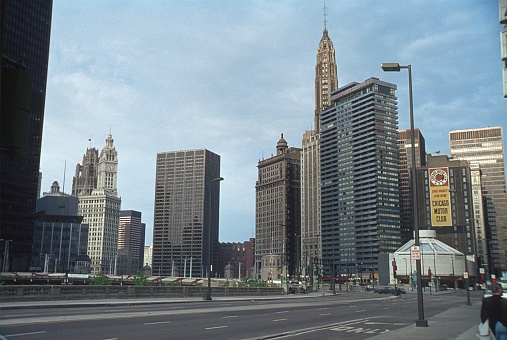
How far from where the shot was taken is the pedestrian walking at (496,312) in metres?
11.1

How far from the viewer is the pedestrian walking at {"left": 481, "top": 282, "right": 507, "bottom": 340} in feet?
36.5

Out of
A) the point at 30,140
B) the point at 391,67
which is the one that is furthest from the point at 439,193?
the point at 30,140

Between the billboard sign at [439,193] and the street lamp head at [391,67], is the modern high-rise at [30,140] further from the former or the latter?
the street lamp head at [391,67]

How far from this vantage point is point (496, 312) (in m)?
11.3

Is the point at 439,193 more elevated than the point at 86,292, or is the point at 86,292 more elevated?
the point at 439,193

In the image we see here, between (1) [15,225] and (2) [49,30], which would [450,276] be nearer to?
(1) [15,225]

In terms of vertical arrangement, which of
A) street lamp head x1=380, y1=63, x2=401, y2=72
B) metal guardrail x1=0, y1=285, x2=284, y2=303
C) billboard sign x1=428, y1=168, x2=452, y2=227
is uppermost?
billboard sign x1=428, y1=168, x2=452, y2=227

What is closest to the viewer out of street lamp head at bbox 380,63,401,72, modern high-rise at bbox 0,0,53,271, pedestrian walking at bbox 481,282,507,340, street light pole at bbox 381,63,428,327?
pedestrian walking at bbox 481,282,507,340

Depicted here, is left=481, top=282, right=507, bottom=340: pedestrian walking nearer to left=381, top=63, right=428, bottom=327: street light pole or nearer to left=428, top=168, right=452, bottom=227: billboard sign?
left=381, top=63, right=428, bottom=327: street light pole

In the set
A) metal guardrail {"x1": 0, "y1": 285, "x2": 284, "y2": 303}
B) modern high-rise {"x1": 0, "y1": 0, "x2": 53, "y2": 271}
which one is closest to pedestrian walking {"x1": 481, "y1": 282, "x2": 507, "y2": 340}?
metal guardrail {"x1": 0, "y1": 285, "x2": 284, "y2": 303}

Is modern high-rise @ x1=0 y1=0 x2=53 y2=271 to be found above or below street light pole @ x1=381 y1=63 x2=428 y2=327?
above

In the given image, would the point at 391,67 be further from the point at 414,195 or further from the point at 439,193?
the point at 439,193

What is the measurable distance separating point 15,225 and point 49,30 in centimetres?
6037

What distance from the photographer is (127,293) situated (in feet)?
139
